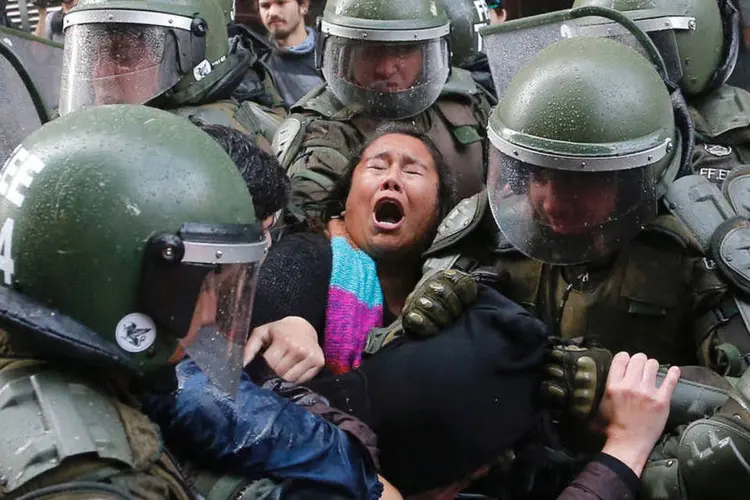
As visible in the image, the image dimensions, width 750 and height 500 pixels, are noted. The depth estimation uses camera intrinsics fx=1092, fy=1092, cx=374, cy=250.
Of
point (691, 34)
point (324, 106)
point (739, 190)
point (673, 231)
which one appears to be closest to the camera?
point (673, 231)

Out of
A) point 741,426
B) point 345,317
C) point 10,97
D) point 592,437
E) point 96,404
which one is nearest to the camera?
point 96,404

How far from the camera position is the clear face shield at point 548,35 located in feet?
11.5

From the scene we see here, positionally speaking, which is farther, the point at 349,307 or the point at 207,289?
the point at 349,307

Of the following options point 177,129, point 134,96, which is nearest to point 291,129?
point 134,96

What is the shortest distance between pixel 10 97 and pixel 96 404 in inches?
73.4

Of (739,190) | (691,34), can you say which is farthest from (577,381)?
(691,34)

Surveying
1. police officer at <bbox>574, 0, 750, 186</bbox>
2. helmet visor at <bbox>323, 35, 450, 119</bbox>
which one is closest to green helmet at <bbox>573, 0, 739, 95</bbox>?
police officer at <bbox>574, 0, 750, 186</bbox>

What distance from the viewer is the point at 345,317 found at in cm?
283

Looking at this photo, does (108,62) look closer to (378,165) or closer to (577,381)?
(378,165)

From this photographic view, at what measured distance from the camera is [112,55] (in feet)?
12.6

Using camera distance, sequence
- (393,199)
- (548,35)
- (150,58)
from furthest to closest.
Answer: (150,58)
(548,35)
(393,199)

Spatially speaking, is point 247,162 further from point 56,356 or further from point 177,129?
point 56,356

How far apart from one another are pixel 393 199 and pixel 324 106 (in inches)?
42.4

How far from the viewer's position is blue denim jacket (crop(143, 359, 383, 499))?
1.87 m
